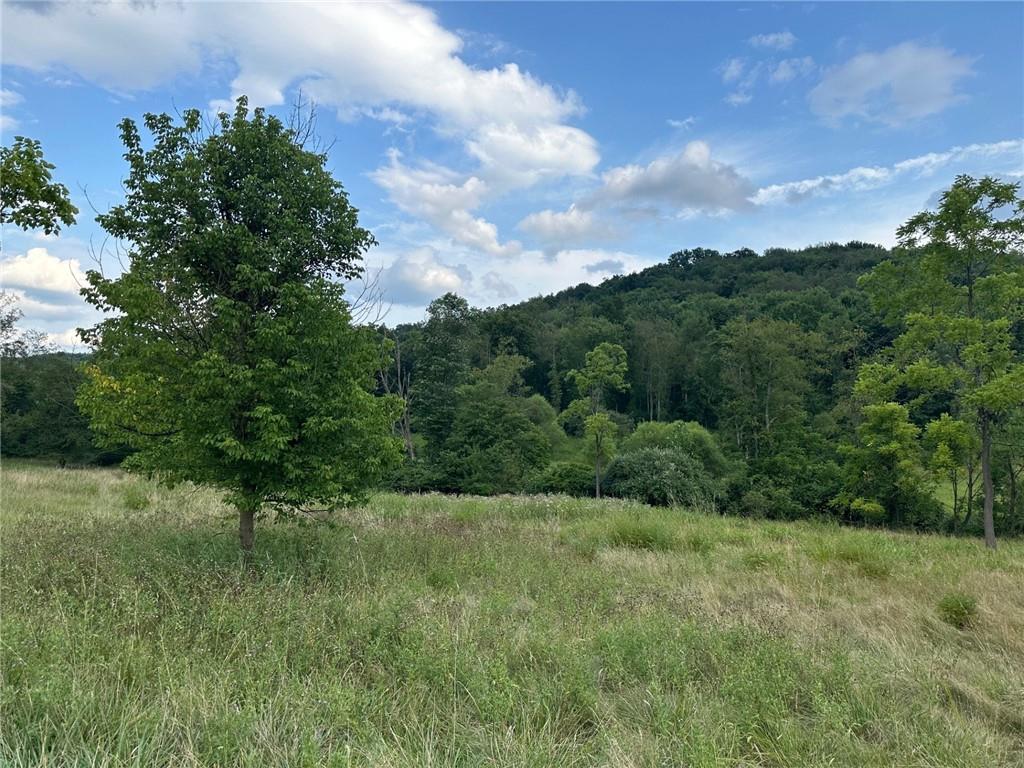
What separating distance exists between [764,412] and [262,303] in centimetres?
4201

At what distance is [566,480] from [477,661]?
28.3m

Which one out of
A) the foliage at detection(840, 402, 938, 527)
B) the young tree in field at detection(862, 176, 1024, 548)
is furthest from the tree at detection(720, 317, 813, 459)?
the young tree in field at detection(862, 176, 1024, 548)

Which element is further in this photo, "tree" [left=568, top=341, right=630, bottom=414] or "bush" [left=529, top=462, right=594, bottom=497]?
"bush" [left=529, top=462, right=594, bottom=497]

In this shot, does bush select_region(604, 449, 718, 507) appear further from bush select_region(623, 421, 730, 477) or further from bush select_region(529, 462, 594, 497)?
bush select_region(623, 421, 730, 477)

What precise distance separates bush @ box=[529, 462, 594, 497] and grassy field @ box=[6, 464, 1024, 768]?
23.7 m

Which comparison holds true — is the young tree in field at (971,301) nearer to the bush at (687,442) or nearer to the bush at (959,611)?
the bush at (959,611)

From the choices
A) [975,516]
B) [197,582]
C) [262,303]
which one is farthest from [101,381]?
[975,516]

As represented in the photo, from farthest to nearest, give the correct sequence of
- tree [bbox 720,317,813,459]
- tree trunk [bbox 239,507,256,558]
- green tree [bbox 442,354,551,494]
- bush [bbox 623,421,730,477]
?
tree [bbox 720,317,813,459] < bush [bbox 623,421,730,477] < green tree [bbox 442,354,551,494] < tree trunk [bbox 239,507,256,558]

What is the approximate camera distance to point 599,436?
2533cm

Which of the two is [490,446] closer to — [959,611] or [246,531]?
[246,531]

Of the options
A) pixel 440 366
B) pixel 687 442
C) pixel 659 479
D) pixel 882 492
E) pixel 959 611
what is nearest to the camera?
pixel 959 611

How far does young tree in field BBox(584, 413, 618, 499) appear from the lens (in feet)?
79.9

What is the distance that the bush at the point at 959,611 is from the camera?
19.2 feet

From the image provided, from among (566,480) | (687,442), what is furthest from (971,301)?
(687,442)
